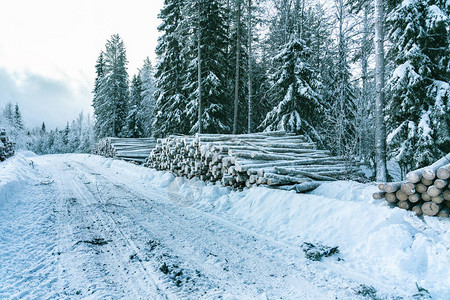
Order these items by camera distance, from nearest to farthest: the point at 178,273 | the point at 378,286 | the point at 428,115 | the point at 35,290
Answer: the point at 35,290 → the point at 378,286 → the point at 178,273 → the point at 428,115

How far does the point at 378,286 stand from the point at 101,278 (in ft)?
12.2

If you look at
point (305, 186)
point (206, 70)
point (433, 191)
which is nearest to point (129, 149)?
point (206, 70)

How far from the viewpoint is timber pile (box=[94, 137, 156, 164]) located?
65.8 ft

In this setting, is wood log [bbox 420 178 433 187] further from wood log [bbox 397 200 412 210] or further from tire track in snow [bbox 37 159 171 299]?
tire track in snow [bbox 37 159 171 299]

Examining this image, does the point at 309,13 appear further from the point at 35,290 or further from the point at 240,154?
the point at 35,290

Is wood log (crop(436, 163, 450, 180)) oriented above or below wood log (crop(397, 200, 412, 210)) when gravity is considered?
above

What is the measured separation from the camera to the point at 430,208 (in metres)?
4.09

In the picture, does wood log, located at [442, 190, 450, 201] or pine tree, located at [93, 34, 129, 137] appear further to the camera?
pine tree, located at [93, 34, 129, 137]

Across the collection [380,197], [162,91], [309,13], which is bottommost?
[380,197]

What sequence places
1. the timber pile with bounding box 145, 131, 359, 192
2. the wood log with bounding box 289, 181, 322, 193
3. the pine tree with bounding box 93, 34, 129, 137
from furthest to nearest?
the pine tree with bounding box 93, 34, 129, 137 → the timber pile with bounding box 145, 131, 359, 192 → the wood log with bounding box 289, 181, 322, 193

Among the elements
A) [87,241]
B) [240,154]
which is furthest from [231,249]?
[240,154]

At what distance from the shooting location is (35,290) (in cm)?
296

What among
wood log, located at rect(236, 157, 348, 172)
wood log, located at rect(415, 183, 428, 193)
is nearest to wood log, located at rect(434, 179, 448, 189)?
wood log, located at rect(415, 183, 428, 193)

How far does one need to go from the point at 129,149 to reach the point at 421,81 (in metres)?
20.5
